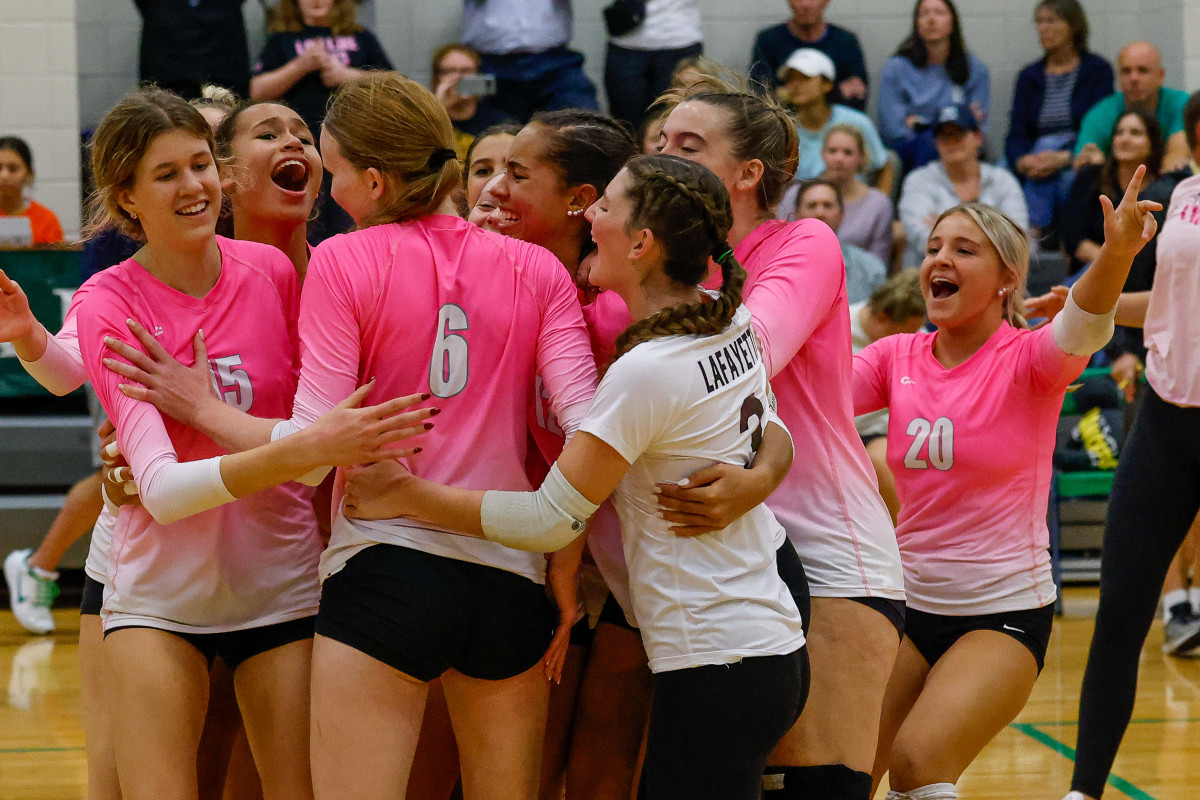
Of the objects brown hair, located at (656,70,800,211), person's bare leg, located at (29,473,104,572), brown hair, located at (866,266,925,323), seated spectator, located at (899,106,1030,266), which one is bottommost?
person's bare leg, located at (29,473,104,572)

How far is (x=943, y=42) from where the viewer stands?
854 cm

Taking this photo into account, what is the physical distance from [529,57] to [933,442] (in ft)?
17.6

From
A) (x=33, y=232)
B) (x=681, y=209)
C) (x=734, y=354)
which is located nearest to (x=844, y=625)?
(x=734, y=354)

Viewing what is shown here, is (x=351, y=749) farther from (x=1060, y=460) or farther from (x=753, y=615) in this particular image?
(x=1060, y=460)

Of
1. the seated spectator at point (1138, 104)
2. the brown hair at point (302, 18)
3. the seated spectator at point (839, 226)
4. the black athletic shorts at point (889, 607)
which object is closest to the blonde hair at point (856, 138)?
the seated spectator at point (839, 226)

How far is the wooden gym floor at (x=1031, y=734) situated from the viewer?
410 cm

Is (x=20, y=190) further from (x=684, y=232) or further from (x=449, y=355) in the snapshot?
(x=684, y=232)

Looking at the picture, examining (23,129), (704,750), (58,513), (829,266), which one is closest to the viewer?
(704,750)

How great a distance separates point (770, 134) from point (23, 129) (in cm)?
626

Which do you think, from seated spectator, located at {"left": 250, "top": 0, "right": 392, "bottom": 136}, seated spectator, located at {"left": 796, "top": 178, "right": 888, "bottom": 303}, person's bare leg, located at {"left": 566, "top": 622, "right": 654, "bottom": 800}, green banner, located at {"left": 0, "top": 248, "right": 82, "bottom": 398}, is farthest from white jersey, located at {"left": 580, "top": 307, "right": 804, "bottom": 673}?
seated spectator, located at {"left": 250, "top": 0, "right": 392, "bottom": 136}

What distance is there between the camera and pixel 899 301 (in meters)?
5.52

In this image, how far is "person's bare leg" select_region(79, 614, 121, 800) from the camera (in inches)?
101

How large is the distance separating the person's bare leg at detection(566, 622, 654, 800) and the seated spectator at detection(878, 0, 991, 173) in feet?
21.6

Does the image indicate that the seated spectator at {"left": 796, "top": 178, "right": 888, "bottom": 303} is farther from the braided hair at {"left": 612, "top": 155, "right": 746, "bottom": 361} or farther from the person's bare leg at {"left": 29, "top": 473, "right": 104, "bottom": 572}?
the braided hair at {"left": 612, "top": 155, "right": 746, "bottom": 361}
